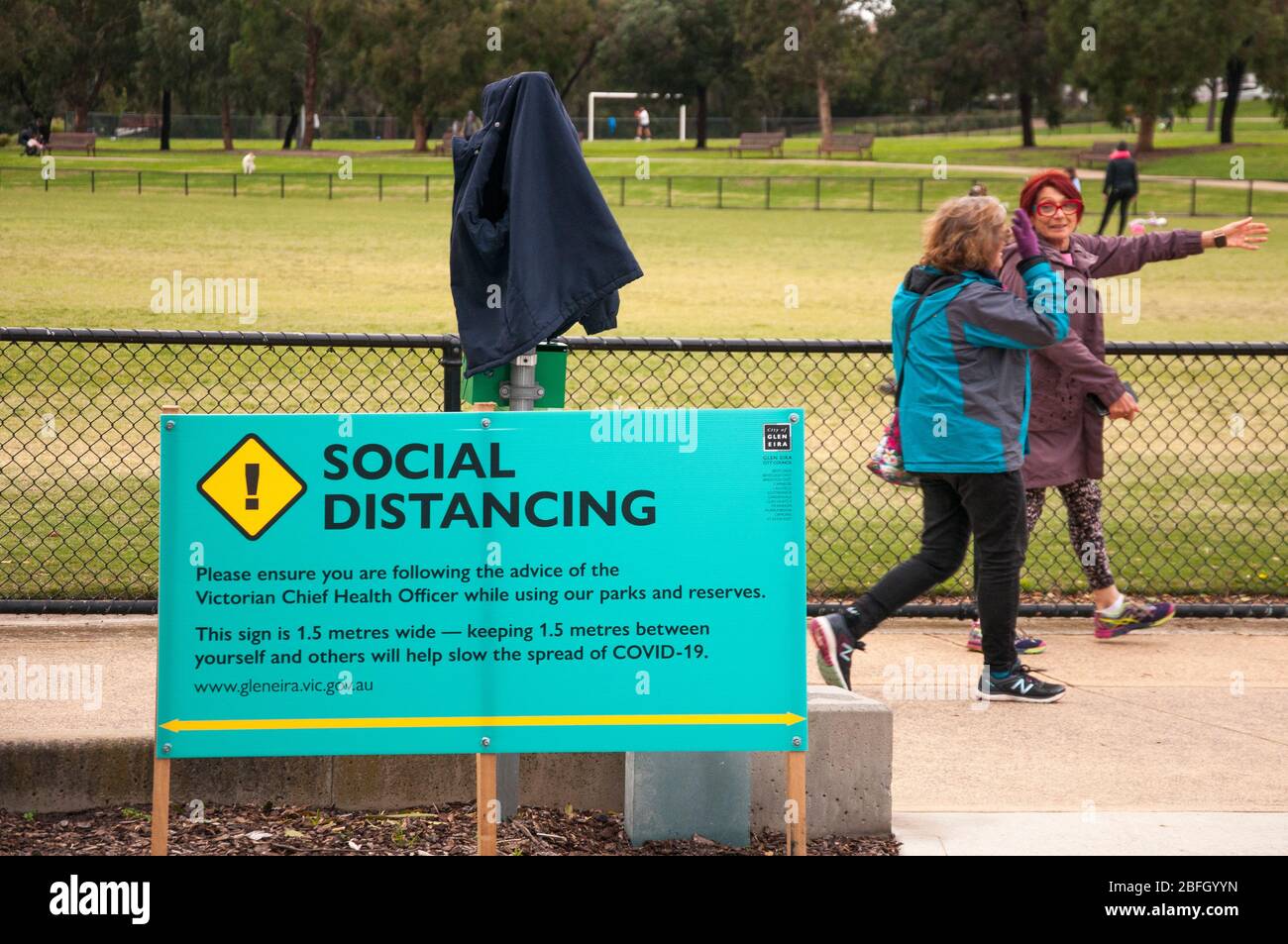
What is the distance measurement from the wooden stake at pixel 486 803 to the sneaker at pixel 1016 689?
2.62 m

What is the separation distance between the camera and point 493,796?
159 inches

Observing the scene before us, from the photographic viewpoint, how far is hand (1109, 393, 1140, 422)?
6.41 m

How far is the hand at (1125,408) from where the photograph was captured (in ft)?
21.0

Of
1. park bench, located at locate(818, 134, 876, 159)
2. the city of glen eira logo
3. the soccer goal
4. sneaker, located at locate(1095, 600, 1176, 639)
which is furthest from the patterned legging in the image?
the soccer goal

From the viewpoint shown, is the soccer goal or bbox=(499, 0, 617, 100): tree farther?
the soccer goal

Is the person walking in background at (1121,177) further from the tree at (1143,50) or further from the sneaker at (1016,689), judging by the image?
the sneaker at (1016,689)

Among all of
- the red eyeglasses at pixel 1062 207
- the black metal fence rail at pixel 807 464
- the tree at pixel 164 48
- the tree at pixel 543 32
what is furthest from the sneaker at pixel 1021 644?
the tree at pixel 164 48

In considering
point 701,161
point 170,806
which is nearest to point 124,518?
point 170,806

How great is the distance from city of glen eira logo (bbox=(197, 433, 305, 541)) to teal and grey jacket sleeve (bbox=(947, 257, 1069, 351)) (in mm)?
2624

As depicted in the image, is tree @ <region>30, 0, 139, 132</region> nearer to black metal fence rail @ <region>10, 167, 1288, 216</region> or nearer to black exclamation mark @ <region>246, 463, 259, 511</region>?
black metal fence rail @ <region>10, 167, 1288, 216</region>

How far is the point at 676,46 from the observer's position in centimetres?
7831

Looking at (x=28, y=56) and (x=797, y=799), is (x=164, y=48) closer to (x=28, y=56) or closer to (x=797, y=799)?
(x=28, y=56)
